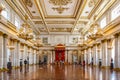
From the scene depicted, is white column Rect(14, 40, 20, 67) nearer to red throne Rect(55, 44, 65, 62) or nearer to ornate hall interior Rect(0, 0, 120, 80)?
ornate hall interior Rect(0, 0, 120, 80)

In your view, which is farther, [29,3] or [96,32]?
[29,3]

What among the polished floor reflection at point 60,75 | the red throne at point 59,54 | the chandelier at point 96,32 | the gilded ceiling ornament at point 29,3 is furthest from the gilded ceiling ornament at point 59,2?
the red throne at point 59,54

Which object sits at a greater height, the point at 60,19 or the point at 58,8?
the point at 58,8

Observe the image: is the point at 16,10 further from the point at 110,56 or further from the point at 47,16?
the point at 110,56

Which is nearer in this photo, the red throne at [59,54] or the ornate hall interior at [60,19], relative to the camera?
the ornate hall interior at [60,19]

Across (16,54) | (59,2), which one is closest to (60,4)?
(59,2)

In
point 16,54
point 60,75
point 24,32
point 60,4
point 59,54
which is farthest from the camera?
point 59,54

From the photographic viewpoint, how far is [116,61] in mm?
19672

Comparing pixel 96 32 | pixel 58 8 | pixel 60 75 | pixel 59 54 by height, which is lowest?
pixel 60 75

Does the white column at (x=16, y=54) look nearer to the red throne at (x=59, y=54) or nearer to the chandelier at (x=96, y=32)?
the chandelier at (x=96, y=32)

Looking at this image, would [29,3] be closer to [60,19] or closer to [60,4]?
[60,4]

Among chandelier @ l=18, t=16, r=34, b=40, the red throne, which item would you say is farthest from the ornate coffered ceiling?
the red throne

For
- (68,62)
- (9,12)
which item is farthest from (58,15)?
(68,62)

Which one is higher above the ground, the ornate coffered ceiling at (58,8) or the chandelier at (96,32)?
the ornate coffered ceiling at (58,8)
